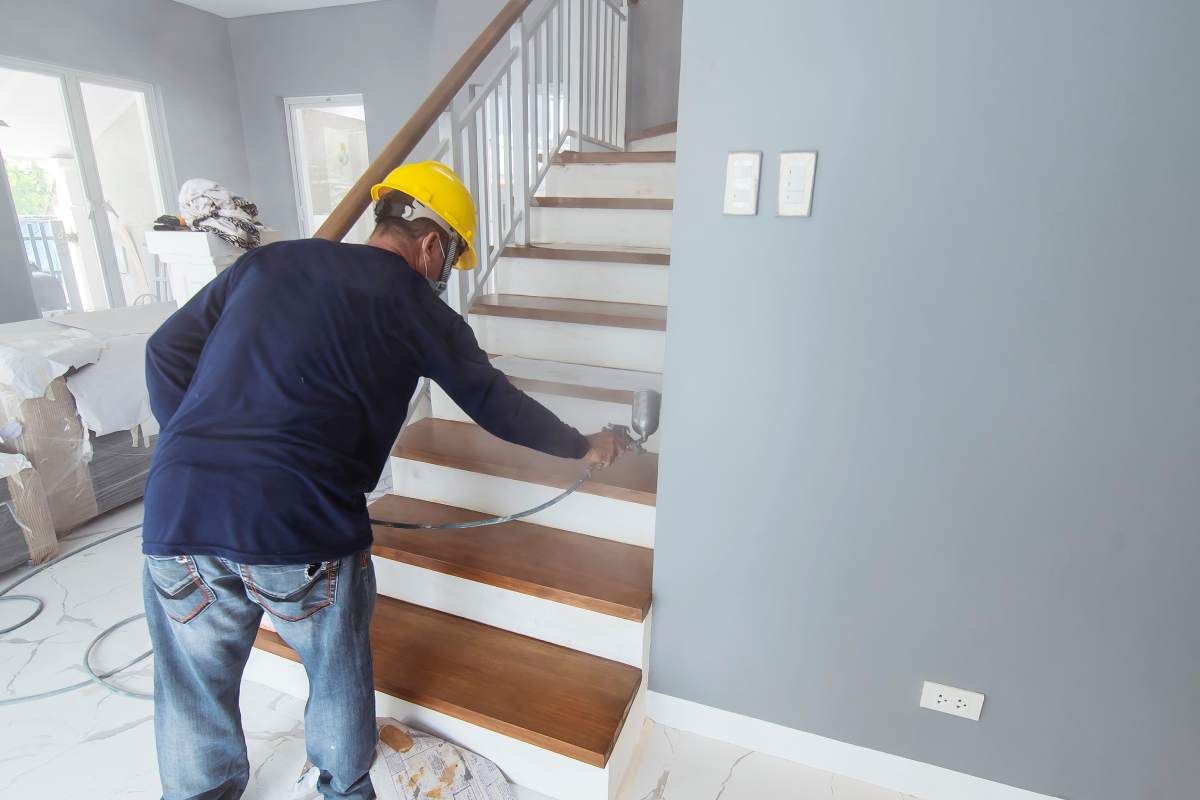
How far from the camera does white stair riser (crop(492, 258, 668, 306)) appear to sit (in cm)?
224

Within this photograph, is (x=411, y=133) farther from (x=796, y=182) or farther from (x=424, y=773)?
(x=424, y=773)

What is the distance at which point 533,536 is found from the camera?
1.67 meters

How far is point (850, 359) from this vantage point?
3.81 feet

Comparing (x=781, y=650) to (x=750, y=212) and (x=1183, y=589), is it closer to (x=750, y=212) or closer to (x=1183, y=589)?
(x=1183, y=589)

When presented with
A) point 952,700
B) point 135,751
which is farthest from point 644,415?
point 135,751

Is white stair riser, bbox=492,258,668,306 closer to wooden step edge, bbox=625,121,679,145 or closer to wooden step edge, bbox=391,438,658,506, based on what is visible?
wooden step edge, bbox=391,438,658,506

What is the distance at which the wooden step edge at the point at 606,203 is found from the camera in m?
2.42

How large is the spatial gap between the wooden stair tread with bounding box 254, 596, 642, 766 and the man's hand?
1.62 feet

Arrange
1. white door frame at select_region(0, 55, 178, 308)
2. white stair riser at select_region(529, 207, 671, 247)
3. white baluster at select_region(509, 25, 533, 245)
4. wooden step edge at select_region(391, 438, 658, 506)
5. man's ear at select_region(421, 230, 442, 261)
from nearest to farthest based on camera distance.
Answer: man's ear at select_region(421, 230, 442, 261), wooden step edge at select_region(391, 438, 658, 506), white baluster at select_region(509, 25, 533, 245), white stair riser at select_region(529, 207, 671, 247), white door frame at select_region(0, 55, 178, 308)

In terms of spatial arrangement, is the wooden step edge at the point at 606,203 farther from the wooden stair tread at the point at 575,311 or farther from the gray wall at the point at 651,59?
the gray wall at the point at 651,59

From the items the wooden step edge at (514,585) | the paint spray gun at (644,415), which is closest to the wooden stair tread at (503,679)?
the wooden step edge at (514,585)

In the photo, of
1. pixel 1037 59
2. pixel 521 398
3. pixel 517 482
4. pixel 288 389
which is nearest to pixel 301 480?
pixel 288 389

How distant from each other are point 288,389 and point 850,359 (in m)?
1.02

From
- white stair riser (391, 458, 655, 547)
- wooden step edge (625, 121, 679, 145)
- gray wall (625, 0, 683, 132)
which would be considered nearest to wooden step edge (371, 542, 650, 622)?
white stair riser (391, 458, 655, 547)
